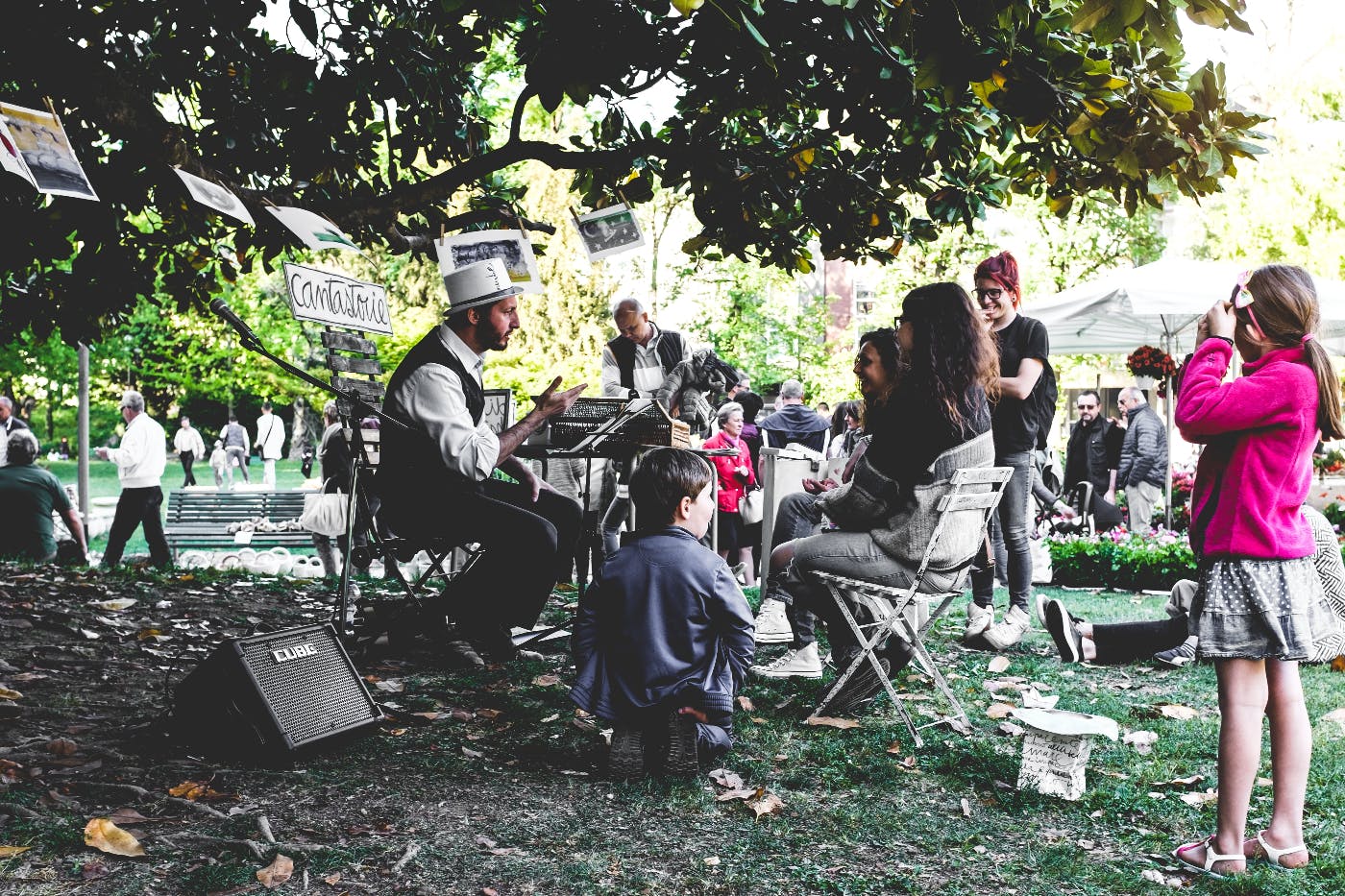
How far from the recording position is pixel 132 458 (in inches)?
451

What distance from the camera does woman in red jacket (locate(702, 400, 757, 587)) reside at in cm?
870

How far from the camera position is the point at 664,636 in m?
3.80

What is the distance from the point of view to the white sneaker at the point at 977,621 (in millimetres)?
6125

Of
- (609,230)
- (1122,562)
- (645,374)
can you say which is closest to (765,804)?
(609,230)

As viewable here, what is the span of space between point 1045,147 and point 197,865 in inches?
164

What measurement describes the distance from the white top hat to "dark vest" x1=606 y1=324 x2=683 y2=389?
2.71 metres

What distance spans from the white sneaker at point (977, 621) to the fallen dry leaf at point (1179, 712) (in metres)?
1.29

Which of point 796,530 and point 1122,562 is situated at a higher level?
point 796,530

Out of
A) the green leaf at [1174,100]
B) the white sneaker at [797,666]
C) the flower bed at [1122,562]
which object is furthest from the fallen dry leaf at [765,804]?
the flower bed at [1122,562]

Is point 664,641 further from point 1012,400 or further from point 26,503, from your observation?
point 26,503

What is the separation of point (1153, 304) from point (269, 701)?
9.43m

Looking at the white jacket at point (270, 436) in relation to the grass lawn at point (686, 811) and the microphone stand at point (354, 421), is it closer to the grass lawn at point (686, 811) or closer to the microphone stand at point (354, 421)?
the microphone stand at point (354, 421)

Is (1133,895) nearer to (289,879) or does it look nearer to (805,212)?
(289,879)

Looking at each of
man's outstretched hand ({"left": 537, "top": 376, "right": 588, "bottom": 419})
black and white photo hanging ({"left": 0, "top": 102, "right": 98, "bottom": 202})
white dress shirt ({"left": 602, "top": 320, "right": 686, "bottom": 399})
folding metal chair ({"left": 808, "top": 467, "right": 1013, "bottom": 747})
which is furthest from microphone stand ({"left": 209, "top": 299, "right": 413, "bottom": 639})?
white dress shirt ({"left": 602, "top": 320, "right": 686, "bottom": 399})
